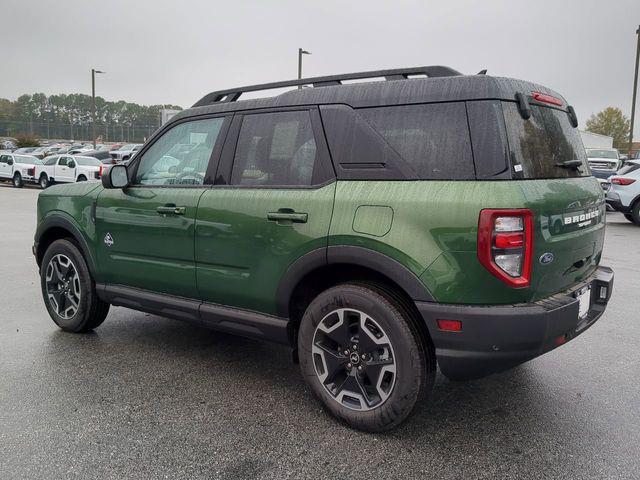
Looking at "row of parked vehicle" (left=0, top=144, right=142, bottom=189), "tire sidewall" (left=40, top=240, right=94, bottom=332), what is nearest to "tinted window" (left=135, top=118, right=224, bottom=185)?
"tire sidewall" (left=40, top=240, right=94, bottom=332)

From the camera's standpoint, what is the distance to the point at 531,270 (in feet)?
8.43

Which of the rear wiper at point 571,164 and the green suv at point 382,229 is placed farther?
the rear wiper at point 571,164

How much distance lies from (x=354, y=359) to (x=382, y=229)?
75 cm

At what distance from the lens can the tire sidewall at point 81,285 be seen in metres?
4.43

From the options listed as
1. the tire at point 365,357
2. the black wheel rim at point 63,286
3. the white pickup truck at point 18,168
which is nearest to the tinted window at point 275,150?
the tire at point 365,357

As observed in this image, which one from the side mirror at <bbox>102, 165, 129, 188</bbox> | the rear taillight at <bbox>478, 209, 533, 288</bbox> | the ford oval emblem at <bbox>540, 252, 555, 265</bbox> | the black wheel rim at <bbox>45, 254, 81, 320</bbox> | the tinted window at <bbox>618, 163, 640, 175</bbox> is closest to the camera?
the rear taillight at <bbox>478, 209, 533, 288</bbox>

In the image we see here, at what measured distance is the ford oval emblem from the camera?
262 centimetres

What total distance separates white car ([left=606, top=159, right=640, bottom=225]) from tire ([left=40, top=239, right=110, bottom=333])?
1245 cm

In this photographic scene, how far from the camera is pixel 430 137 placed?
279 centimetres

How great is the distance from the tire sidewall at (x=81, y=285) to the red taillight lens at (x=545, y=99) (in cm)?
355

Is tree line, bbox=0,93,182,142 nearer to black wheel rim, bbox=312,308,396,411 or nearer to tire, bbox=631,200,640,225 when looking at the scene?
tire, bbox=631,200,640,225

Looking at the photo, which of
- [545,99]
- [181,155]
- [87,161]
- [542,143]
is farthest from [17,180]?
[542,143]

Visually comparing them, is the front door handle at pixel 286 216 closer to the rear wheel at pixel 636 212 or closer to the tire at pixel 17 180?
the rear wheel at pixel 636 212

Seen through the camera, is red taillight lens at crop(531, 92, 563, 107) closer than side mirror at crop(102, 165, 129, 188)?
Yes
